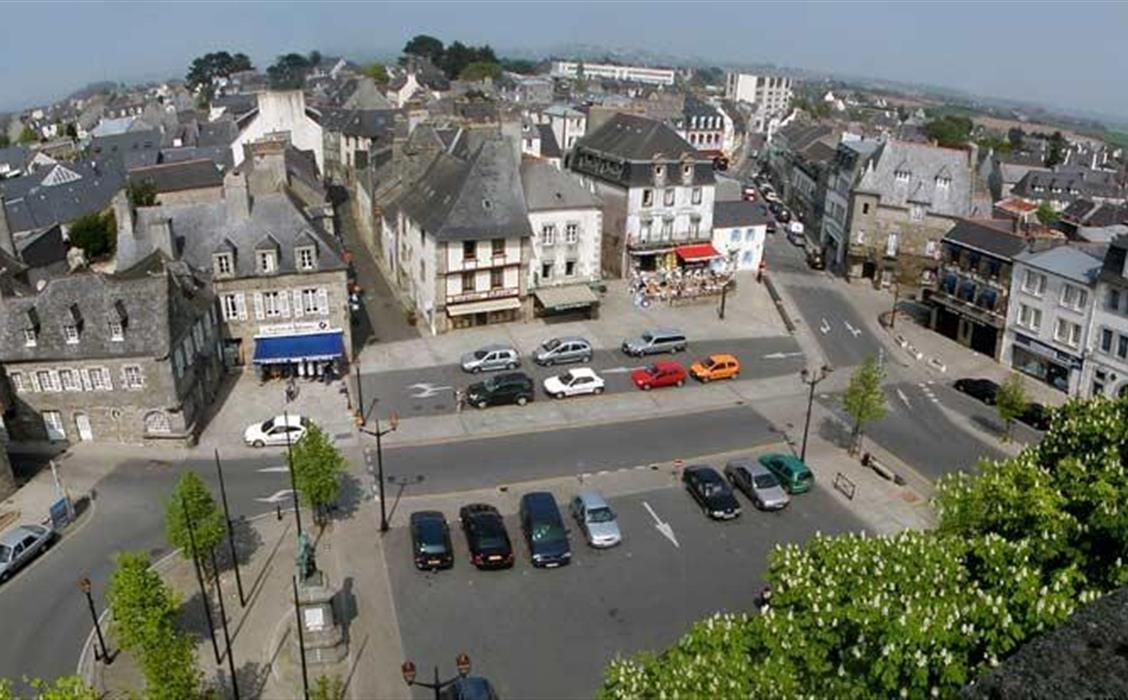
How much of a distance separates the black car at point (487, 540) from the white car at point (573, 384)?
12968 mm

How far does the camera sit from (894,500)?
36.0m

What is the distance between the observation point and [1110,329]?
45.7m

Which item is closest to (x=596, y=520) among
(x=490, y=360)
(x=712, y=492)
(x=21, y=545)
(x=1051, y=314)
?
(x=712, y=492)

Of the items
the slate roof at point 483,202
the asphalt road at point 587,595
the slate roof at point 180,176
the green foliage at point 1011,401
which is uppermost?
the slate roof at point 483,202

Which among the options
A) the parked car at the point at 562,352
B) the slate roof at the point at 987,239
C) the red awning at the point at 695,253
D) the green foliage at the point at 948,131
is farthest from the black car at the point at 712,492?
the green foliage at the point at 948,131

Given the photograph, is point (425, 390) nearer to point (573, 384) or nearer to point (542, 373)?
point (542, 373)

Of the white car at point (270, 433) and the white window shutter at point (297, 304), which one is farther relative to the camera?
the white window shutter at point (297, 304)

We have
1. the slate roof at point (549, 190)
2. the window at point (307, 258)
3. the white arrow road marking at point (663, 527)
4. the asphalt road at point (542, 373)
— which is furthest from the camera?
the slate roof at point (549, 190)

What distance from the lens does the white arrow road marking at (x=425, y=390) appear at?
44503mm

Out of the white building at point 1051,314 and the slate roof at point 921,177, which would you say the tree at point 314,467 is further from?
the slate roof at point 921,177

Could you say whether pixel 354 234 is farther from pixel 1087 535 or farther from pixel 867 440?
pixel 1087 535

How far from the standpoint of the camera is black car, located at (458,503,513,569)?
3019cm

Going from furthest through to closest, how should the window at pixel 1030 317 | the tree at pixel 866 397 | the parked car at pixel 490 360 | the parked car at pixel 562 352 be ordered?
the window at pixel 1030 317
the parked car at pixel 562 352
the parked car at pixel 490 360
the tree at pixel 866 397

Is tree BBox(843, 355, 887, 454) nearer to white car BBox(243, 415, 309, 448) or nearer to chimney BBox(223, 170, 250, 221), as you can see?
white car BBox(243, 415, 309, 448)
